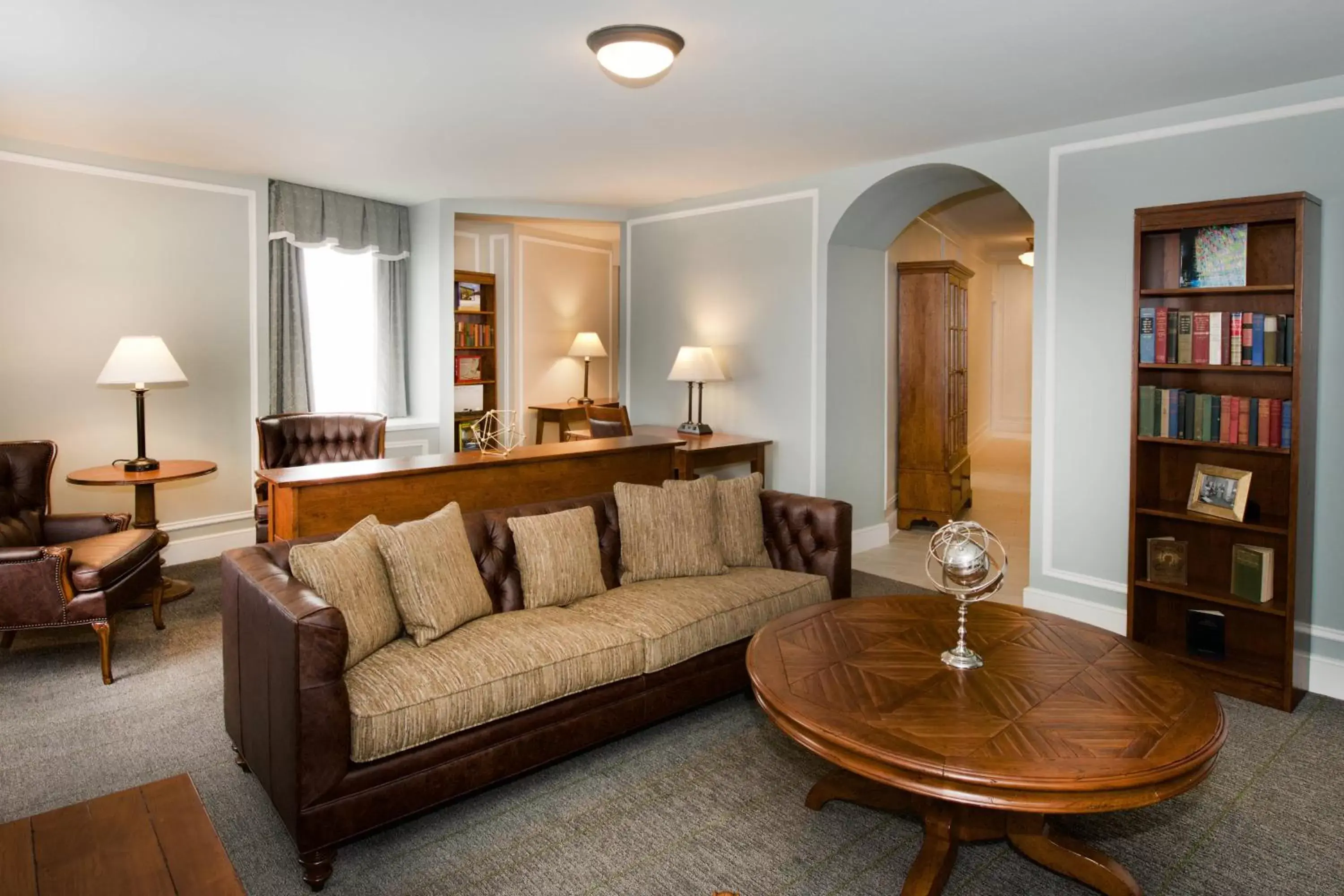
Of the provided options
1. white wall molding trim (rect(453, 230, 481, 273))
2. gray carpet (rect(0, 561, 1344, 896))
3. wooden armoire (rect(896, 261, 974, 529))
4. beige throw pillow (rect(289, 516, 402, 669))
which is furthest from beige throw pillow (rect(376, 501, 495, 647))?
white wall molding trim (rect(453, 230, 481, 273))

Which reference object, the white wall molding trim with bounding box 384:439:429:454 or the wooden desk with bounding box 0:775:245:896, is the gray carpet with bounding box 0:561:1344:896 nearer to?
the wooden desk with bounding box 0:775:245:896

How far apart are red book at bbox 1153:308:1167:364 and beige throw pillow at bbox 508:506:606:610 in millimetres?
2539

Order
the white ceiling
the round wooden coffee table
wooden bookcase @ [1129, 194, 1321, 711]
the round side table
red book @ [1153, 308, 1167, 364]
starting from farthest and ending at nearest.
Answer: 1. the round side table
2. red book @ [1153, 308, 1167, 364]
3. wooden bookcase @ [1129, 194, 1321, 711]
4. the white ceiling
5. the round wooden coffee table

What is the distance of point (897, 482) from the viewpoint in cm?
651

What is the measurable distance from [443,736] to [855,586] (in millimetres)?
3088

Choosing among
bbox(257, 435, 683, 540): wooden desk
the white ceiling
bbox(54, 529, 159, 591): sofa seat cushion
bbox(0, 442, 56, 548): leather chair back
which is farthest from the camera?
bbox(0, 442, 56, 548): leather chair back

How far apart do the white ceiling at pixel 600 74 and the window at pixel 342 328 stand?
1.18 meters

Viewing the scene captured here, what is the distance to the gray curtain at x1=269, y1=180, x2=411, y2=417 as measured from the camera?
5.67 meters

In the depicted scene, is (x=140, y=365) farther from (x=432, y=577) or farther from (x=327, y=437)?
(x=432, y=577)

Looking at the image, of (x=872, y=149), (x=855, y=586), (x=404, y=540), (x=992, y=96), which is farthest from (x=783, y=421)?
(x=404, y=540)

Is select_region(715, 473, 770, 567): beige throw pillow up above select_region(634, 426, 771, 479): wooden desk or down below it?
below

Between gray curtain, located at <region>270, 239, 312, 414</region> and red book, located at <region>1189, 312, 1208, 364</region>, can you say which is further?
gray curtain, located at <region>270, 239, 312, 414</region>

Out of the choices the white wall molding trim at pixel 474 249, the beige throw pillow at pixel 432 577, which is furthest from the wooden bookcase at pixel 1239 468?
the white wall molding trim at pixel 474 249

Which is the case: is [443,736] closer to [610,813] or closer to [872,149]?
[610,813]
